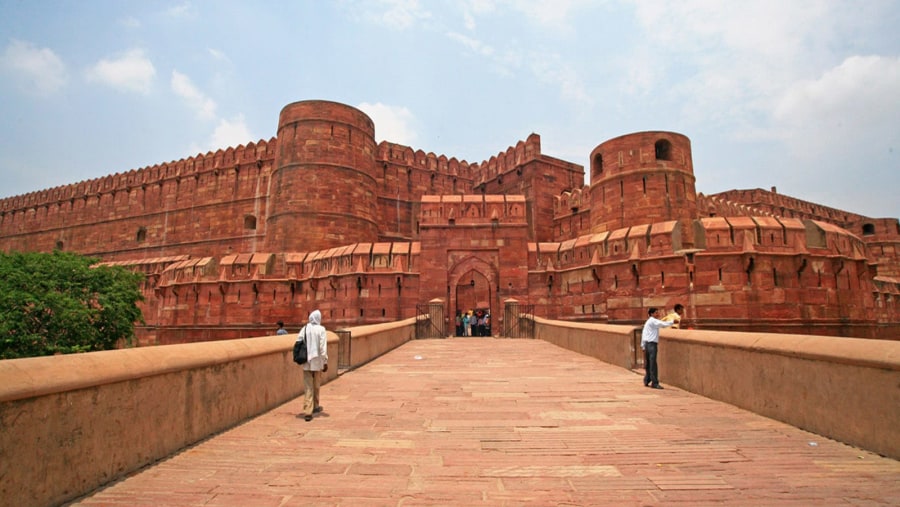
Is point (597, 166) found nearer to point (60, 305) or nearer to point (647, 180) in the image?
point (647, 180)

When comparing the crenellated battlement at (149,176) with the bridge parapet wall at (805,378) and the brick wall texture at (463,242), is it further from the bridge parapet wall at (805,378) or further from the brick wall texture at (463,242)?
the bridge parapet wall at (805,378)

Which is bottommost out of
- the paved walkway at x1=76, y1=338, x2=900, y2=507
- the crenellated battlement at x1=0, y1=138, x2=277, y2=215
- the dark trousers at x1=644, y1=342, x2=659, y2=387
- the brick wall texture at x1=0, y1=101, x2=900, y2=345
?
the paved walkway at x1=76, y1=338, x2=900, y2=507

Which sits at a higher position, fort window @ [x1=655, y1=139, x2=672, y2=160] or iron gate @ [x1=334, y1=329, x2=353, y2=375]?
fort window @ [x1=655, y1=139, x2=672, y2=160]

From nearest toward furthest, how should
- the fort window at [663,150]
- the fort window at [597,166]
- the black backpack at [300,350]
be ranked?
1. the black backpack at [300,350]
2. the fort window at [663,150]
3. the fort window at [597,166]

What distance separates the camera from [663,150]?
21.8 m

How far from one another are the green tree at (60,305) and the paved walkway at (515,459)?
17628 millimetres

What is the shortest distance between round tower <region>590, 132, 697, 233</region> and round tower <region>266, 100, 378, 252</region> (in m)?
13.6

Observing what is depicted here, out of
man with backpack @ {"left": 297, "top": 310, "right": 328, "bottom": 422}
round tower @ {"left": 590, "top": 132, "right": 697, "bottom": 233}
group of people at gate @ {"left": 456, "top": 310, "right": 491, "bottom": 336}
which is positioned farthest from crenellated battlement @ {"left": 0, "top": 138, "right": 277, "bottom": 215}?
man with backpack @ {"left": 297, "top": 310, "right": 328, "bottom": 422}

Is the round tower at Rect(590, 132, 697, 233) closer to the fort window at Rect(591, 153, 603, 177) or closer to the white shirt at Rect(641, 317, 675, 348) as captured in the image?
the fort window at Rect(591, 153, 603, 177)

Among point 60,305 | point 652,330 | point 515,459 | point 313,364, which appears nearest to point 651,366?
point 652,330

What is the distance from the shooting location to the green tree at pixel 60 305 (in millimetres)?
17188

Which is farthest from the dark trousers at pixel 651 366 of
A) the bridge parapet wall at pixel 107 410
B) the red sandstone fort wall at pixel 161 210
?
the red sandstone fort wall at pixel 161 210

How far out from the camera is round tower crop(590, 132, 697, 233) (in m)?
20.9

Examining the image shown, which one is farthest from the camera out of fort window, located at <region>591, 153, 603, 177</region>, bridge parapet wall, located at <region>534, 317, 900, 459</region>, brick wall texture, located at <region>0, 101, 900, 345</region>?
fort window, located at <region>591, 153, 603, 177</region>
